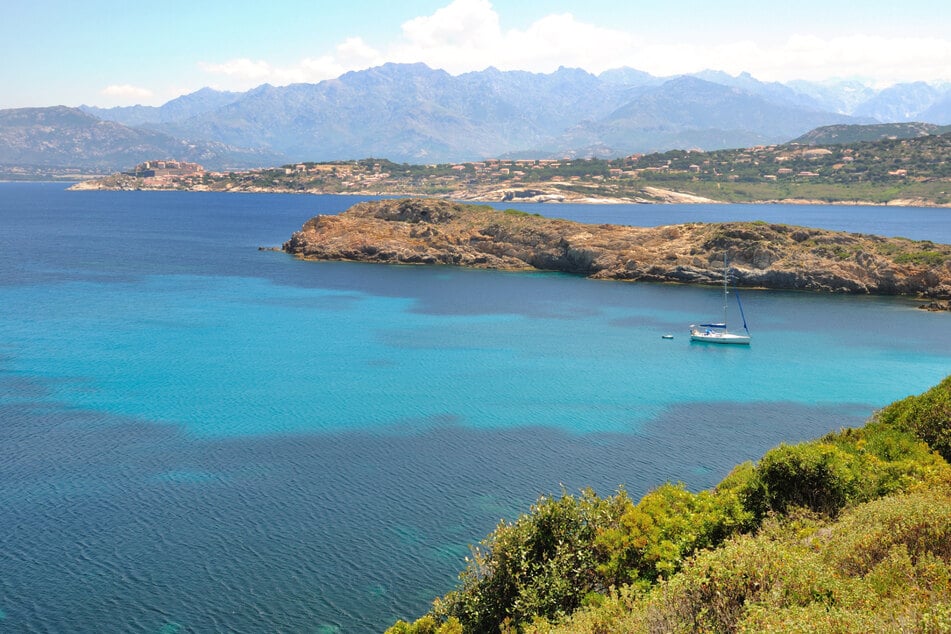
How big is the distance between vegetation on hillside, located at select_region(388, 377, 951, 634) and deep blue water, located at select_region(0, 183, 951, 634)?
5.41 meters

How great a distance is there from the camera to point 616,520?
24.4 m

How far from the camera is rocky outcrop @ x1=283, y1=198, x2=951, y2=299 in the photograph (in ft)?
310

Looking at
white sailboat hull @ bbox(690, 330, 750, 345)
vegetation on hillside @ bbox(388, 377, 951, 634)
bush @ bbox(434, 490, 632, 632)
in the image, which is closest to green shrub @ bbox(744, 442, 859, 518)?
vegetation on hillside @ bbox(388, 377, 951, 634)

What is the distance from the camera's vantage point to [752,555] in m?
17.2

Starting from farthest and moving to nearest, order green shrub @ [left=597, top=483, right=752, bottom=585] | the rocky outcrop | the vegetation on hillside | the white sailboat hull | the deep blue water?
the rocky outcrop → the white sailboat hull → the deep blue water → green shrub @ [left=597, top=483, right=752, bottom=585] → the vegetation on hillside

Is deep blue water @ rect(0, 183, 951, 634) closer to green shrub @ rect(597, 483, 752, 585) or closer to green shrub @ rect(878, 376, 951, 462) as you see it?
green shrub @ rect(597, 483, 752, 585)

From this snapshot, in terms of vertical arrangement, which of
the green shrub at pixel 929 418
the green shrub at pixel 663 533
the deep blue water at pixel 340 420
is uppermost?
the green shrub at pixel 929 418

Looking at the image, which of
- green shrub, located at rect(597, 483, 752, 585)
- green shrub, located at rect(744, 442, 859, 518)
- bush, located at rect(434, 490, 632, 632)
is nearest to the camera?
bush, located at rect(434, 490, 632, 632)

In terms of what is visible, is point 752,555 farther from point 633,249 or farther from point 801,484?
point 633,249

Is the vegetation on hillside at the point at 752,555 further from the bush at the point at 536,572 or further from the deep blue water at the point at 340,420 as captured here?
the deep blue water at the point at 340,420

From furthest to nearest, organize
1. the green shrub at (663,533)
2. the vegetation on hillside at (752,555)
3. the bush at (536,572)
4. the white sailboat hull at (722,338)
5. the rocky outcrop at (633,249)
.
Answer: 1. the rocky outcrop at (633,249)
2. the white sailboat hull at (722,338)
3. the green shrub at (663,533)
4. the bush at (536,572)
5. the vegetation on hillside at (752,555)

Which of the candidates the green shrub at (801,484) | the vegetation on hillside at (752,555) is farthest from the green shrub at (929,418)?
the green shrub at (801,484)

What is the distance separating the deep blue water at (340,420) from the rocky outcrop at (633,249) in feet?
29.5

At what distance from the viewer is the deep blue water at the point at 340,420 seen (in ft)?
88.0
